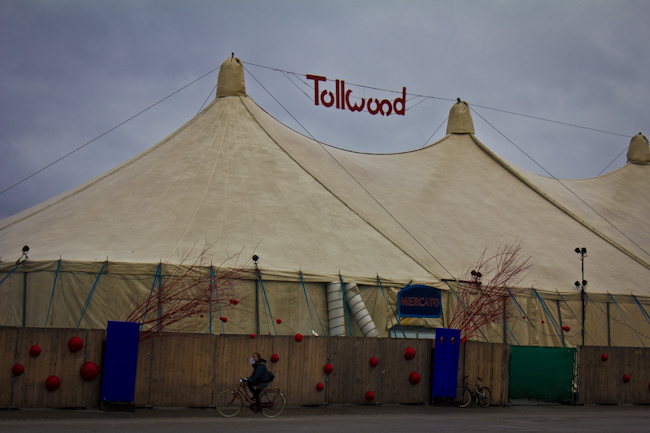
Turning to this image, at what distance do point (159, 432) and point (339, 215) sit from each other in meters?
9.49

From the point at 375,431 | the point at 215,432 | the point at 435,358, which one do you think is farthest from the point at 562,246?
the point at 215,432

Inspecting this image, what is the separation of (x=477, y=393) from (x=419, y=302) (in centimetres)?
290

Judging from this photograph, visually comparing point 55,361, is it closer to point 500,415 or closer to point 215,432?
point 215,432

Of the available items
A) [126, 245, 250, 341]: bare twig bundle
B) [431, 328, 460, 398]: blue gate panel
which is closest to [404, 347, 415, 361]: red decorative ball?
[431, 328, 460, 398]: blue gate panel

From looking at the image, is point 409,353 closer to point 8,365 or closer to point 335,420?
point 335,420

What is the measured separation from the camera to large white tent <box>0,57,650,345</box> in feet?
47.3

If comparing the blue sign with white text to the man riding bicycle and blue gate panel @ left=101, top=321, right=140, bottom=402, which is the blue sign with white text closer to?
the man riding bicycle

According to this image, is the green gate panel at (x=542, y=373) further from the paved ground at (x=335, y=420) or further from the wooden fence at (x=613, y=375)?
the paved ground at (x=335, y=420)

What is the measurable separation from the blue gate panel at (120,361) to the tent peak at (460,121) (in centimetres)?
1783

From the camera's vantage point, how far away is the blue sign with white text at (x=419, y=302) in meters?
16.0

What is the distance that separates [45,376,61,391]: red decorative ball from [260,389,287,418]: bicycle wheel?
3098mm

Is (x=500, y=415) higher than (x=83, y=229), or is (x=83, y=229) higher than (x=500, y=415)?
(x=83, y=229)

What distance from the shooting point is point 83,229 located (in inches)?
625

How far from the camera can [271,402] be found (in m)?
11.3
